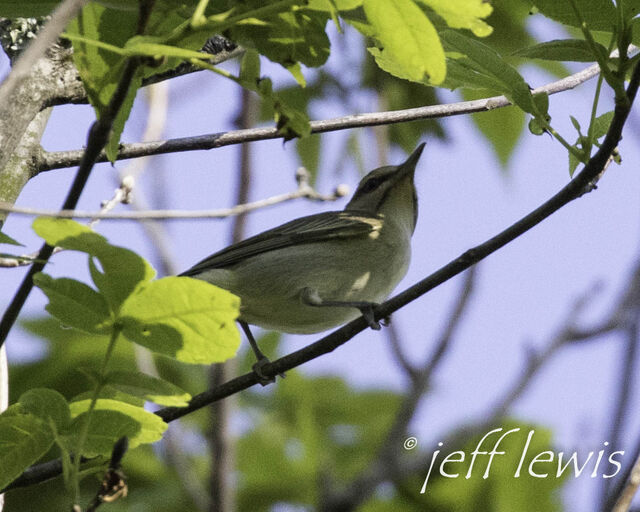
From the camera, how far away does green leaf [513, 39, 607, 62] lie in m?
2.00

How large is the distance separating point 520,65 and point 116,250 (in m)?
3.69

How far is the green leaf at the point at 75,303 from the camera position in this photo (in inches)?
67.6

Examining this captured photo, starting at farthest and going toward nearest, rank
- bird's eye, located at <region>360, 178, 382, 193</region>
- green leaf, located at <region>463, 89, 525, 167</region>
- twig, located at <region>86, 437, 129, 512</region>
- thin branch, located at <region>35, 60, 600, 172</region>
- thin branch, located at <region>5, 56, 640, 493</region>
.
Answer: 1. bird's eye, located at <region>360, 178, 382, 193</region>
2. green leaf, located at <region>463, 89, 525, 167</region>
3. thin branch, located at <region>35, 60, 600, 172</region>
4. thin branch, located at <region>5, 56, 640, 493</region>
5. twig, located at <region>86, 437, 129, 512</region>

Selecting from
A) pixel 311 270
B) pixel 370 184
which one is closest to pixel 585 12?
pixel 311 270

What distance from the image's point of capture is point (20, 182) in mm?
2459

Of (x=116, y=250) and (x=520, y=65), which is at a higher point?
(x=520, y=65)

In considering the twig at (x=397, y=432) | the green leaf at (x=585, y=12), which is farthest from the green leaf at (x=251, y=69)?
the twig at (x=397, y=432)

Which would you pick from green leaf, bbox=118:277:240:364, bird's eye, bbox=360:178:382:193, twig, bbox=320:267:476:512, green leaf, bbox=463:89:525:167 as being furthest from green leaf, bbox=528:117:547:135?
bird's eye, bbox=360:178:382:193

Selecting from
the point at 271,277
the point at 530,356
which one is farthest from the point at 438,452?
the point at 271,277

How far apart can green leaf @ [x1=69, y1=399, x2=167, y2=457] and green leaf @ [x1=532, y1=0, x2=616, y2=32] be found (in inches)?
51.5

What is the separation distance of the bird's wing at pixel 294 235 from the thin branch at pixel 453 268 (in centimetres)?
226

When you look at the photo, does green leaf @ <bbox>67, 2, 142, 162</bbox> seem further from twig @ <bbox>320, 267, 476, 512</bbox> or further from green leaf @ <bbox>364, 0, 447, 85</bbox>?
twig @ <bbox>320, 267, 476, 512</bbox>

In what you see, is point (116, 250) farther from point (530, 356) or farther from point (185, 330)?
point (530, 356)

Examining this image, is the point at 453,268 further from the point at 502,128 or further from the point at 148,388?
the point at 502,128
